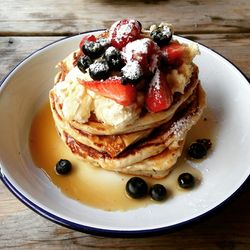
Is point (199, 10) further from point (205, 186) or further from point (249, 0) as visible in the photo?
point (205, 186)

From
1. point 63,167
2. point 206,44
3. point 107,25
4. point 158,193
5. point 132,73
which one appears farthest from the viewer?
point 107,25

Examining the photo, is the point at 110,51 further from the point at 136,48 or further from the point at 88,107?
the point at 88,107

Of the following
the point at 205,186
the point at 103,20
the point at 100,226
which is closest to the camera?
the point at 100,226

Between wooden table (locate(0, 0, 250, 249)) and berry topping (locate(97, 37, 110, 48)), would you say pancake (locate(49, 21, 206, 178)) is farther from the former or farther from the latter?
wooden table (locate(0, 0, 250, 249))

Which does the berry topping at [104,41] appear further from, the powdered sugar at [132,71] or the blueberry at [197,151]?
the blueberry at [197,151]

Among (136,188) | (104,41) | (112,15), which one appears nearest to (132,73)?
(104,41)

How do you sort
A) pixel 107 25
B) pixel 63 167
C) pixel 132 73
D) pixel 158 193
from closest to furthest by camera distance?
pixel 132 73, pixel 158 193, pixel 63 167, pixel 107 25

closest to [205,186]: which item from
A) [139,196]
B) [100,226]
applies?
[139,196]
